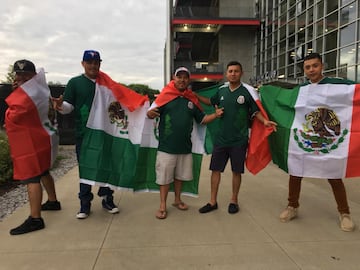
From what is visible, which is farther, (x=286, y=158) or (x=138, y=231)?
(x=286, y=158)

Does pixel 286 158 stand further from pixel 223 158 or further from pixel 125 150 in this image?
pixel 125 150

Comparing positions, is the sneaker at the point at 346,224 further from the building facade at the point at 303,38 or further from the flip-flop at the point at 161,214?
the building facade at the point at 303,38

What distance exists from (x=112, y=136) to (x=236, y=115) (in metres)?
1.62

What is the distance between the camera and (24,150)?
3807 millimetres

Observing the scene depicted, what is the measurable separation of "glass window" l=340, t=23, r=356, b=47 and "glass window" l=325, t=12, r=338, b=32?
25.8 inches

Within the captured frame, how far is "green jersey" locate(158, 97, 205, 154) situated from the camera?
169 inches

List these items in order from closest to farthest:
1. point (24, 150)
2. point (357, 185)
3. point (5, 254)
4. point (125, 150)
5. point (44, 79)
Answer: point (5, 254) → point (24, 150) → point (44, 79) → point (125, 150) → point (357, 185)

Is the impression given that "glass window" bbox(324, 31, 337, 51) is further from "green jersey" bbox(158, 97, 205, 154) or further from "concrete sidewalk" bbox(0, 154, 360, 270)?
"green jersey" bbox(158, 97, 205, 154)

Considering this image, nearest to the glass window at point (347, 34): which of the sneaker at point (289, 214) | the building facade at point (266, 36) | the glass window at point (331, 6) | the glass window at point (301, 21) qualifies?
the building facade at point (266, 36)

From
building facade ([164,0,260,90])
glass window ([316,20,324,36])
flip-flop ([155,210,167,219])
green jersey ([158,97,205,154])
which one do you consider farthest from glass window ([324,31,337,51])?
flip-flop ([155,210,167,219])

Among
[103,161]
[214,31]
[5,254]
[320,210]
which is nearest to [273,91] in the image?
[320,210]

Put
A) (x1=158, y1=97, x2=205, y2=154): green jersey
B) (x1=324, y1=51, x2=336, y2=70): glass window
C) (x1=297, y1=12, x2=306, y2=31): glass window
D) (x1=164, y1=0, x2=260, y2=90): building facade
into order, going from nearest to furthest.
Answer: (x1=158, y1=97, x2=205, y2=154): green jersey
(x1=324, y1=51, x2=336, y2=70): glass window
(x1=297, y1=12, x2=306, y2=31): glass window
(x1=164, y1=0, x2=260, y2=90): building facade

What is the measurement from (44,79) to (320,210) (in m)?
3.94

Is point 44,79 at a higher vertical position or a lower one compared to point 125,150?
higher
